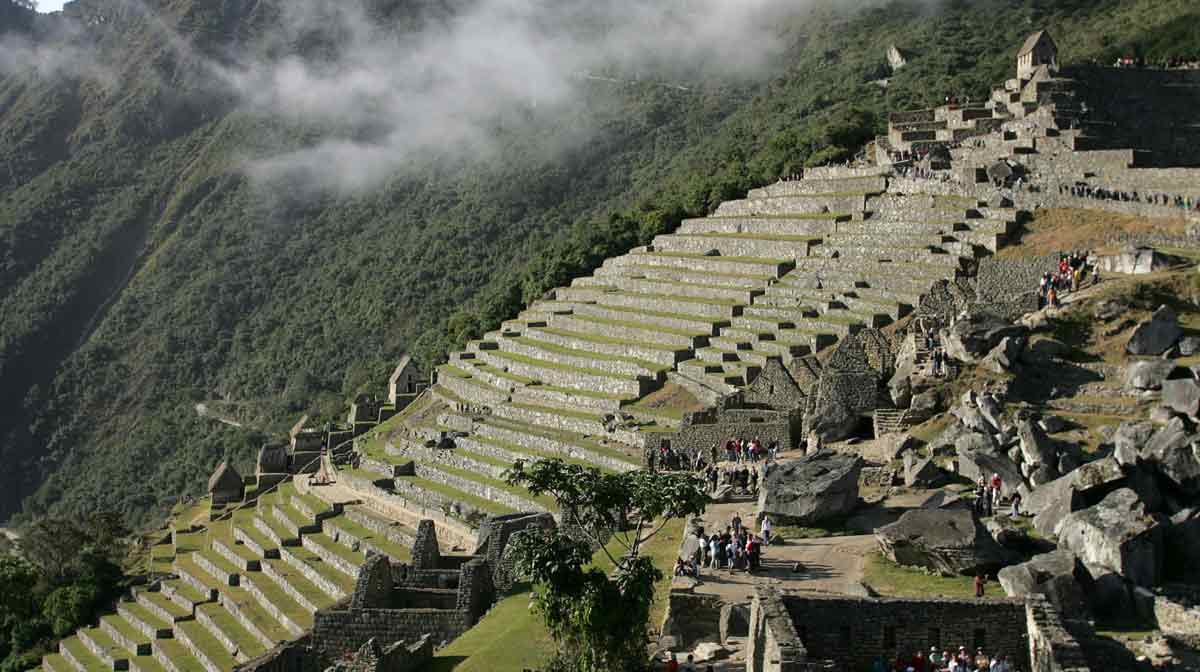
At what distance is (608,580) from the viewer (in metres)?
18.5

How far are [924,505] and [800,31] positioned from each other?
99.0 m

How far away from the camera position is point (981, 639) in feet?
50.9

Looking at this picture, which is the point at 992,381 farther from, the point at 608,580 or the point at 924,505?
the point at 608,580

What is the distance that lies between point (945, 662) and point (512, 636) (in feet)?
28.8

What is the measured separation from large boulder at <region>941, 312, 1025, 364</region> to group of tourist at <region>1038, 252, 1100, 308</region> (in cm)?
157

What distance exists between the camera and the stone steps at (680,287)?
142ft

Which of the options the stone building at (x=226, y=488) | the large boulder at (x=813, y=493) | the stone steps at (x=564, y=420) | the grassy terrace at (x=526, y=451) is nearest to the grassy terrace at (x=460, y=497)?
the grassy terrace at (x=526, y=451)

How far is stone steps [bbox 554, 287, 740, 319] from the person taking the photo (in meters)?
42.6

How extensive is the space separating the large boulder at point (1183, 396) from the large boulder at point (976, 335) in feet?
17.8

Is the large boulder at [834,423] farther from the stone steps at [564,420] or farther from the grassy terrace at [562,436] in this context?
the stone steps at [564,420]

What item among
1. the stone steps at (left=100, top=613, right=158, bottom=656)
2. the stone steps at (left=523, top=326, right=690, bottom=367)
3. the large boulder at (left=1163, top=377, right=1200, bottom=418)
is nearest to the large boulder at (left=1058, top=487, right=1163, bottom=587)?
the large boulder at (left=1163, top=377, right=1200, bottom=418)

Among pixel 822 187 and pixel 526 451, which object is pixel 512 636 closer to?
pixel 526 451

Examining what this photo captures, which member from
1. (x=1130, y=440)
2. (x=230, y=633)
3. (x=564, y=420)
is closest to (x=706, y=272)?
(x=564, y=420)

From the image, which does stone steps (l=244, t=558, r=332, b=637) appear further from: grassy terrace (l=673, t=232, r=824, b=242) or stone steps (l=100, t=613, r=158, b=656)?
grassy terrace (l=673, t=232, r=824, b=242)
